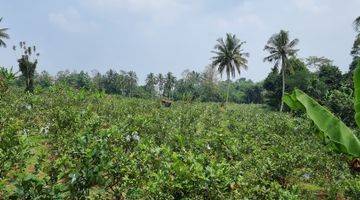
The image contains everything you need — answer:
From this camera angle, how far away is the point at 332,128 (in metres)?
6.01

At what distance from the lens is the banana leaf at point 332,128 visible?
5.96m

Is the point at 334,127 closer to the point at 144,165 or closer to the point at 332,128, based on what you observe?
the point at 332,128

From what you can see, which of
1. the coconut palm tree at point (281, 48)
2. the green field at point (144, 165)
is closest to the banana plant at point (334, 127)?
the green field at point (144, 165)

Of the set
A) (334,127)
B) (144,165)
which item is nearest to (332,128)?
(334,127)

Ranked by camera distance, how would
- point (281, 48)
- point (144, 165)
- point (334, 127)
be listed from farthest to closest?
point (281, 48) → point (144, 165) → point (334, 127)

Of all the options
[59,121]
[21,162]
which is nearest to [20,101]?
[59,121]

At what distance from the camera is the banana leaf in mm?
5961

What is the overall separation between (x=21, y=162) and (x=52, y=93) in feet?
58.2

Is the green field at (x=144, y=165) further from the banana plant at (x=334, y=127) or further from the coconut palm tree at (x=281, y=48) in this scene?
the coconut palm tree at (x=281, y=48)

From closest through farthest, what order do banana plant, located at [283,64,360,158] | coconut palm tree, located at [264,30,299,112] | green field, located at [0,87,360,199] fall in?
banana plant, located at [283,64,360,158]
green field, located at [0,87,360,199]
coconut palm tree, located at [264,30,299,112]

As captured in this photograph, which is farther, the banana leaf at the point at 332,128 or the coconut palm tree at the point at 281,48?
the coconut palm tree at the point at 281,48

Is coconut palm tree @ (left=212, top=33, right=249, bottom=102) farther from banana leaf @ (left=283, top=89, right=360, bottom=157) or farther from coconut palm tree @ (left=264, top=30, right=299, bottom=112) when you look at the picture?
banana leaf @ (left=283, top=89, right=360, bottom=157)

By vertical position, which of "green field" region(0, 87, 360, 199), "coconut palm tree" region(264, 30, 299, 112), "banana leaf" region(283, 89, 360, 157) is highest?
"coconut palm tree" region(264, 30, 299, 112)

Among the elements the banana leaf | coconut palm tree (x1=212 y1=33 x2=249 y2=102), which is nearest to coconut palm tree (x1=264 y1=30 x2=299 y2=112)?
coconut palm tree (x1=212 y1=33 x2=249 y2=102)
